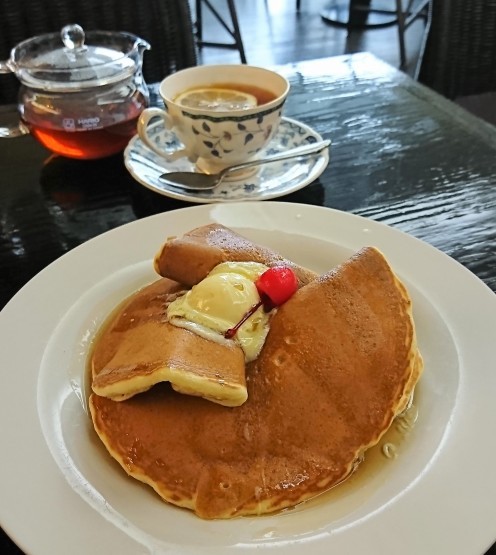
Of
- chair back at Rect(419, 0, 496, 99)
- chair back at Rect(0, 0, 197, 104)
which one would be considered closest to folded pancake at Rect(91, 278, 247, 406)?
chair back at Rect(0, 0, 197, 104)

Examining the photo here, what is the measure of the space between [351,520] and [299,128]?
1014 millimetres

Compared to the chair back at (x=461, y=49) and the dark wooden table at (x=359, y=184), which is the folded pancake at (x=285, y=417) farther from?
the chair back at (x=461, y=49)

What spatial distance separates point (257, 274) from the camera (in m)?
0.89

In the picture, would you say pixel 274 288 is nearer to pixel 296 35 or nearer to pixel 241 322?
pixel 241 322

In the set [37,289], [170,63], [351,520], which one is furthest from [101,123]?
[351,520]

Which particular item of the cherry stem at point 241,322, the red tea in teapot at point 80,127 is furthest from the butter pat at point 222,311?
the red tea in teapot at point 80,127

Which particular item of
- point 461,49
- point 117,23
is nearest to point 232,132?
point 117,23

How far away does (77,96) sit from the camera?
1289 millimetres

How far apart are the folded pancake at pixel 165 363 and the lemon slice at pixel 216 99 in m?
0.60

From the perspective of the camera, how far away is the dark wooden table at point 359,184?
1.11 meters

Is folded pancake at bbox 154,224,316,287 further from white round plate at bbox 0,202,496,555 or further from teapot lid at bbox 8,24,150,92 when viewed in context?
teapot lid at bbox 8,24,150,92

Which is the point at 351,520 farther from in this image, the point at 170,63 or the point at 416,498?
the point at 170,63

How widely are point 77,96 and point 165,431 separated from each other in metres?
0.84

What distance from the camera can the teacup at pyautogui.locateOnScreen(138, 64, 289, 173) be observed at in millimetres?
1224
